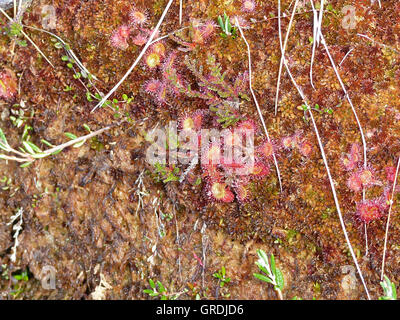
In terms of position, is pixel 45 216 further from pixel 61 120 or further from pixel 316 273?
pixel 316 273

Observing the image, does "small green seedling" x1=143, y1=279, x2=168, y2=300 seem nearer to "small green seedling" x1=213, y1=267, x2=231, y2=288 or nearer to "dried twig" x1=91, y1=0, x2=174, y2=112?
"small green seedling" x1=213, y1=267, x2=231, y2=288

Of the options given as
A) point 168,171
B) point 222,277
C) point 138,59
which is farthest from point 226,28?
point 222,277

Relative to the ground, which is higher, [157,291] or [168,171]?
[168,171]

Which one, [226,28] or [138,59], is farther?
[138,59]

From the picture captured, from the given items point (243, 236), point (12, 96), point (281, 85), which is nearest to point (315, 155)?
point (281, 85)

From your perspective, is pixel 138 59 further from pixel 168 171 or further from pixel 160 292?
pixel 160 292

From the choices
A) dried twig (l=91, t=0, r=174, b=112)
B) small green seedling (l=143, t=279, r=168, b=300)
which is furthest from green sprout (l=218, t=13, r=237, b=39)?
small green seedling (l=143, t=279, r=168, b=300)
